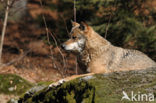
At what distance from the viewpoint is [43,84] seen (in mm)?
5984

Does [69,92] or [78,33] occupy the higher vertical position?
[78,33]

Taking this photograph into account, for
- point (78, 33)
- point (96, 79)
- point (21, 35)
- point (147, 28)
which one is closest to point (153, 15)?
point (147, 28)

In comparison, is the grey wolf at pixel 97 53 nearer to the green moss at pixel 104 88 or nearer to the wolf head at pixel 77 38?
the wolf head at pixel 77 38

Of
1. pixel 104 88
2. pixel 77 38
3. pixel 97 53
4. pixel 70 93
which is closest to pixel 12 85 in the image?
pixel 77 38

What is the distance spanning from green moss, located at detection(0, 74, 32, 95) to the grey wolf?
70.3 inches

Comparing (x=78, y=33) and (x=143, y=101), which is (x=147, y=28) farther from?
(x=143, y=101)

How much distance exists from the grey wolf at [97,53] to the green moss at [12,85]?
1.79 m

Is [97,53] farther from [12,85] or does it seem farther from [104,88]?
[12,85]

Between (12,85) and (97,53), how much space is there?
2504 millimetres

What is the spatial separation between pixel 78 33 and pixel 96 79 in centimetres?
223

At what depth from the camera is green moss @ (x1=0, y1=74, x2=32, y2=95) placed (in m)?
6.72

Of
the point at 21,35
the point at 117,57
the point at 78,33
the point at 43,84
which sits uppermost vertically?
the point at 78,33

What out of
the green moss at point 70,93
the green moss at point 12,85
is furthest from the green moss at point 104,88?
the green moss at point 12,85

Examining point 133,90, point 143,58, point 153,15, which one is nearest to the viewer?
point 133,90
